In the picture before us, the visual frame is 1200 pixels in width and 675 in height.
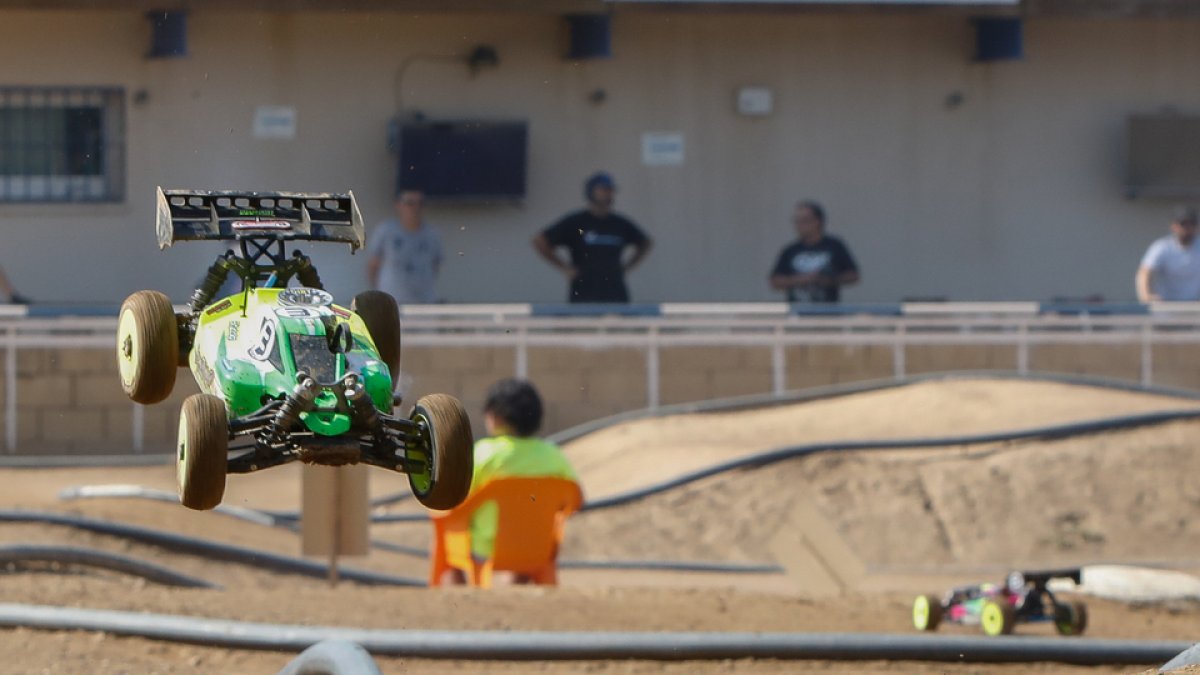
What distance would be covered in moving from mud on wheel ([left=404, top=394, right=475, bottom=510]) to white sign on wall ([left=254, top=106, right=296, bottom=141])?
1.01m

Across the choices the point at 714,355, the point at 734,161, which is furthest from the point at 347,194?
the point at 734,161

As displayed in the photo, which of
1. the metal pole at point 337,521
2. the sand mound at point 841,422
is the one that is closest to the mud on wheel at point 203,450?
the metal pole at point 337,521

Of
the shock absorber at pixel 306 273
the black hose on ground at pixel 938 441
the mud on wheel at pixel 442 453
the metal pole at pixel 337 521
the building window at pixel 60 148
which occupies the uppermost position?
the building window at pixel 60 148

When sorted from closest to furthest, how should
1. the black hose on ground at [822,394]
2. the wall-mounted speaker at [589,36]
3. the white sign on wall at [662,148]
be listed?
the black hose on ground at [822,394], the wall-mounted speaker at [589,36], the white sign on wall at [662,148]

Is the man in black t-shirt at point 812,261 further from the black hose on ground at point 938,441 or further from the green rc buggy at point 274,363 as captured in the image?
the green rc buggy at point 274,363

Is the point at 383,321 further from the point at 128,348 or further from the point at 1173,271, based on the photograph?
the point at 1173,271

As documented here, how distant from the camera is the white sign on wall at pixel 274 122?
3.75 meters

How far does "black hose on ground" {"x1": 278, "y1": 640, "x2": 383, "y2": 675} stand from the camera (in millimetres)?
4488

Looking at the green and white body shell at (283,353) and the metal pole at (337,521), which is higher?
the green and white body shell at (283,353)

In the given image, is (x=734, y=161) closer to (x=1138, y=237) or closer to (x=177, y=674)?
(x=1138, y=237)

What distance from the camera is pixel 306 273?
2789 millimetres

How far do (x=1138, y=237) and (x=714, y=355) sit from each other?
7.58 m

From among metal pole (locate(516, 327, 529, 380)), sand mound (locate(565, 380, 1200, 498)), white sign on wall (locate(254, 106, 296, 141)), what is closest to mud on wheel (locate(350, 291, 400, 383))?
white sign on wall (locate(254, 106, 296, 141))

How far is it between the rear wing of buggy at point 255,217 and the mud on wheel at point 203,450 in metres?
0.23
